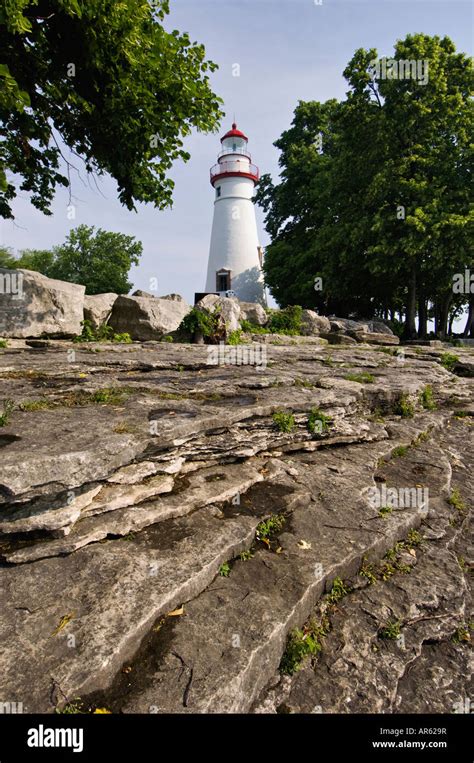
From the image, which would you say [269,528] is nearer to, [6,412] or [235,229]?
[6,412]

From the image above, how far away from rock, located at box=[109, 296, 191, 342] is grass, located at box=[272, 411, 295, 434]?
25.8ft

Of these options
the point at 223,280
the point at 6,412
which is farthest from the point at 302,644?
the point at 223,280

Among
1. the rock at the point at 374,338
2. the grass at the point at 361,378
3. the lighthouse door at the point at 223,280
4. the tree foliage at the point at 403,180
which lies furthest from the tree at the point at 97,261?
the grass at the point at 361,378

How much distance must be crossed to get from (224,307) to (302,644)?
1179 cm

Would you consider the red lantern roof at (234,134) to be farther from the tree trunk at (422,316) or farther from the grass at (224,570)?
the grass at (224,570)

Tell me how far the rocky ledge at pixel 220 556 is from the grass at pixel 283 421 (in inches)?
1.4

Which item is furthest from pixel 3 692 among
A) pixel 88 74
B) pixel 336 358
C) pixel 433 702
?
pixel 88 74

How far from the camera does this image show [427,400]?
859 centimetres

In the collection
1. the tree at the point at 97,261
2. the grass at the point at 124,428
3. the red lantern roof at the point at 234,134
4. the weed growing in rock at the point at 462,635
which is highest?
the red lantern roof at the point at 234,134

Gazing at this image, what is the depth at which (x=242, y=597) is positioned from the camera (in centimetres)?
307

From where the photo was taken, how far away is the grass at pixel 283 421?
17.8 ft

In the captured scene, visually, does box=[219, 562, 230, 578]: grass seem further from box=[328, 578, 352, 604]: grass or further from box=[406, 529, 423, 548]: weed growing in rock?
box=[406, 529, 423, 548]: weed growing in rock
